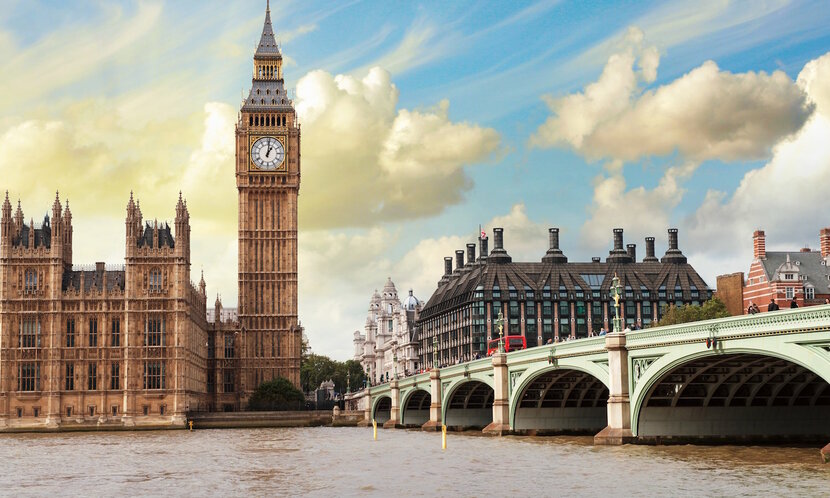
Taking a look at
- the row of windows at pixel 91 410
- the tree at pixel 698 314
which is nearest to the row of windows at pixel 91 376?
the row of windows at pixel 91 410

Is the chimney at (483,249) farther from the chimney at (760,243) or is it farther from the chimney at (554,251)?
the chimney at (760,243)

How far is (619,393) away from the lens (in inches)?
2425

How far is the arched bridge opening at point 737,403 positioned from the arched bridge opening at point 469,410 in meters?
38.1

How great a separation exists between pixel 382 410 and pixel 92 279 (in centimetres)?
4151

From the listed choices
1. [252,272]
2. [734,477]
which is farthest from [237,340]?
[734,477]

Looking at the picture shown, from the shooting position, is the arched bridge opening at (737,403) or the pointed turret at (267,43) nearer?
the arched bridge opening at (737,403)

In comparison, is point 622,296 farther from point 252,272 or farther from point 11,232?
point 11,232

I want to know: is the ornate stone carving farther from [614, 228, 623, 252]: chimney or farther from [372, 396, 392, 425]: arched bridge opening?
[614, 228, 623, 252]: chimney

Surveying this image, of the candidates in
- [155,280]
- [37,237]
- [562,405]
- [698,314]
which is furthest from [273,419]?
[562,405]

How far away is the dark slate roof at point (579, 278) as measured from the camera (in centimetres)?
17088

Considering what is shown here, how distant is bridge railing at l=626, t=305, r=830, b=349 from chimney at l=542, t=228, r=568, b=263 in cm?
11793

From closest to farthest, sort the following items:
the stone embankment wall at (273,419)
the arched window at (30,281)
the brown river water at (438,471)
Result: the brown river water at (438,471), the arched window at (30,281), the stone embankment wall at (273,419)

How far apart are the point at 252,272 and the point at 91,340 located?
30232mm

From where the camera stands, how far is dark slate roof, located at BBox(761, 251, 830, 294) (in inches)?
5177
